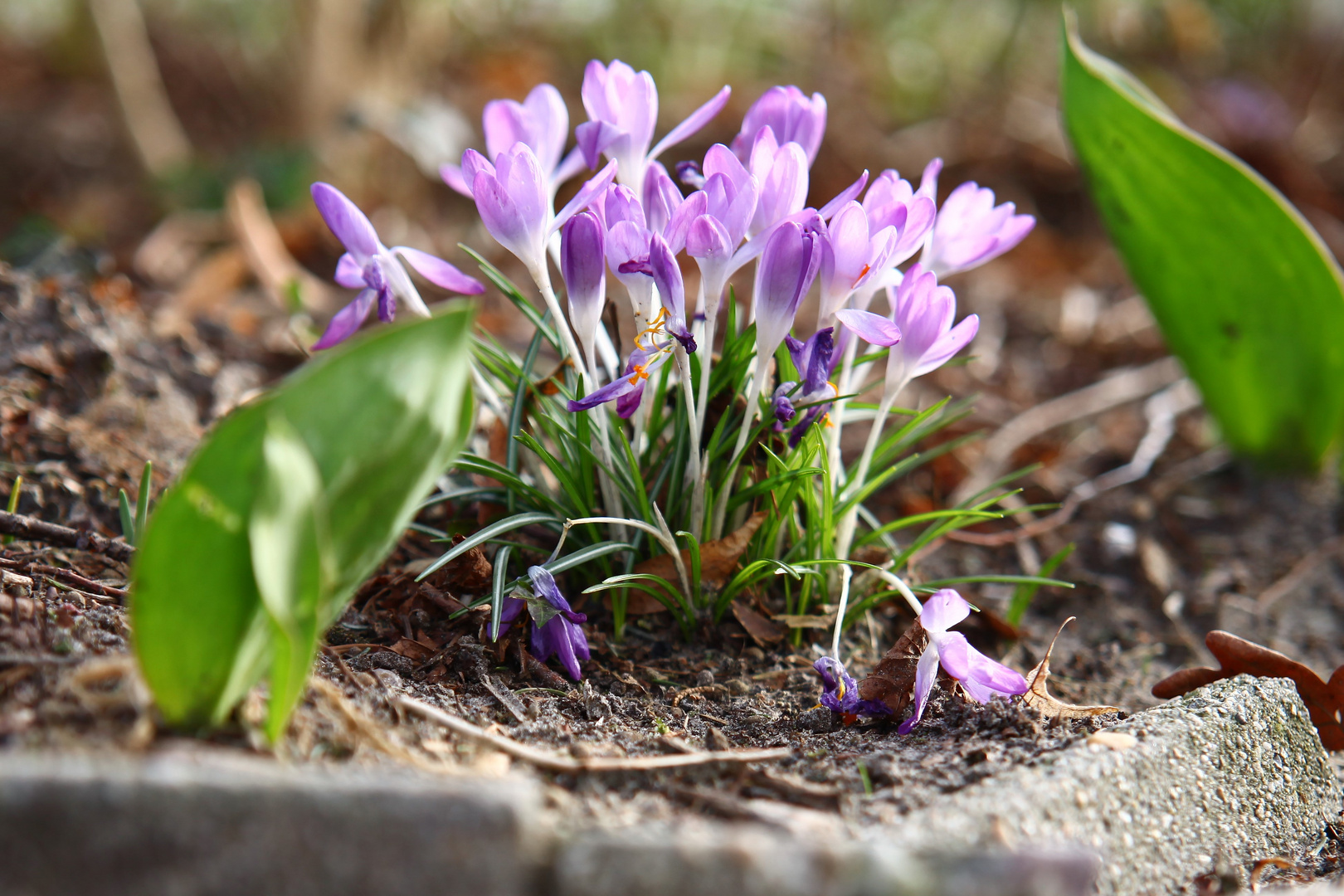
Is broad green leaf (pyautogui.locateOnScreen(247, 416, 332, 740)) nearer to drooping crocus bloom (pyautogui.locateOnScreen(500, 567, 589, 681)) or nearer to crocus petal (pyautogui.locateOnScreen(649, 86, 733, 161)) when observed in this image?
drooping crocus bloom (pyautogui.locateOnScreen(500, 567, 589, 681))

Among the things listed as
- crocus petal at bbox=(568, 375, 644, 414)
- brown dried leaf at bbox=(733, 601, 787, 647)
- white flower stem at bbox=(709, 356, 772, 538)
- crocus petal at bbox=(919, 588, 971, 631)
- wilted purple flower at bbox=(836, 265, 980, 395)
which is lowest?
brown dried leaf at bbox=(733, 601, 787, 647)

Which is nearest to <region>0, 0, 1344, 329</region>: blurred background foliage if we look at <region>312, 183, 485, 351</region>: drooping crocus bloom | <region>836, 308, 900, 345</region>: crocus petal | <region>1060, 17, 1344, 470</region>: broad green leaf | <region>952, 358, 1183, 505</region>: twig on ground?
<region>952, 358, 1183, 505</region>: twig on ground

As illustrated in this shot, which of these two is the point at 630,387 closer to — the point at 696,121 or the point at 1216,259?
the point at 696,121

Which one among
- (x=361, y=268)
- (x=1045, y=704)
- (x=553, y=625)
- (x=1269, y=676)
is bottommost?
(x=1269, y=676)

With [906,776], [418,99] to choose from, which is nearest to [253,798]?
[906,776]

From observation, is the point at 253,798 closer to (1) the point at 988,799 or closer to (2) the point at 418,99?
(1) the point at 988,799

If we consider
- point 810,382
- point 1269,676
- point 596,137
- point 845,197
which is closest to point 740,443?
point 810,382
